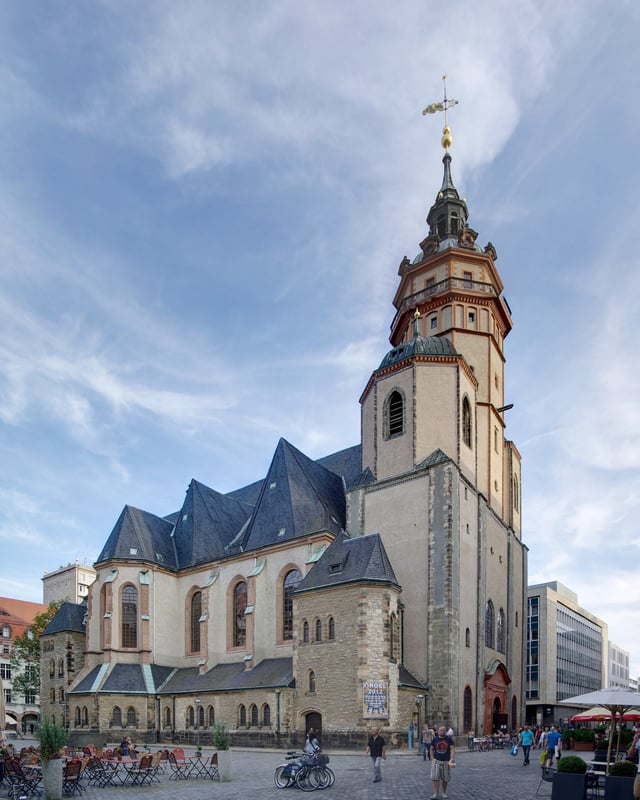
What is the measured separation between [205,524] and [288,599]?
33.9ft

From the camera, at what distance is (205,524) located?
4609 cm

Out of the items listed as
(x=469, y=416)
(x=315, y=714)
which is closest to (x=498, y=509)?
(x=469, y=416)

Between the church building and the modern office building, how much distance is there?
119 ft

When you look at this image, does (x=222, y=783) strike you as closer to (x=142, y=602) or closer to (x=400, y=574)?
(x=400, y=574)

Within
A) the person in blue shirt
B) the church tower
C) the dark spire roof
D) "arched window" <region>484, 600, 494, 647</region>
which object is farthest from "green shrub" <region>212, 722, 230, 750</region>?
the dark spire roof

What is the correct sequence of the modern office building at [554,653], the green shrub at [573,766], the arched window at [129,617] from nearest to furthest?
the green shrub at [573,766], the arched window at [129,617], the modern office building at [554,653]

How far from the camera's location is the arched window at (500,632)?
125 ft

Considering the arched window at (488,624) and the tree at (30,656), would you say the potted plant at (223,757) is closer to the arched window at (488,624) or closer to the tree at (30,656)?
the arched window at (488,624)

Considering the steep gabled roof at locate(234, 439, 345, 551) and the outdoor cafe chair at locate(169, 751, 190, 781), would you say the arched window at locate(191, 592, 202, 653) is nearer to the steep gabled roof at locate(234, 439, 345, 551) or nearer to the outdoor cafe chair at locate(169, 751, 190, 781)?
the steep gabled roof at locate(234, 439, 345, 551)

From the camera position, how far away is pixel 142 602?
42719 mm

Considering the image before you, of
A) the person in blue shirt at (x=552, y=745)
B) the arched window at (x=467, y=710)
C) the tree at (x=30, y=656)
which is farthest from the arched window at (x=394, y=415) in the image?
the tree at (x=30, y=656)

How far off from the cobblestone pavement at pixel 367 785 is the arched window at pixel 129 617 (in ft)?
61.6

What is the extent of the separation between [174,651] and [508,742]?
20083mm

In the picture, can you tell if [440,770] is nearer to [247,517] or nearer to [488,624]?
[488,624]
